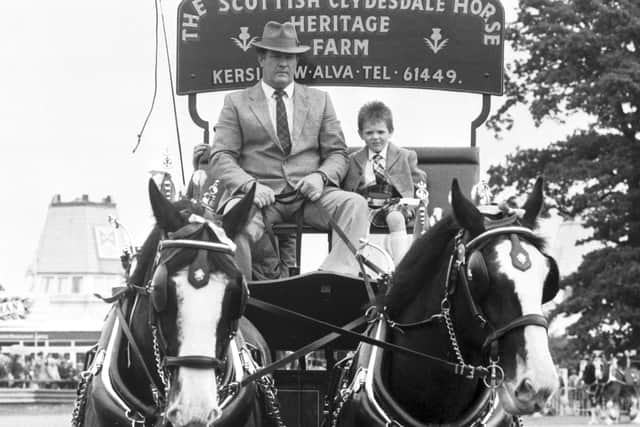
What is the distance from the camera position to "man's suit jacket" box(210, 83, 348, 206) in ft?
27.5

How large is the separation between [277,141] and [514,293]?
9.26ft

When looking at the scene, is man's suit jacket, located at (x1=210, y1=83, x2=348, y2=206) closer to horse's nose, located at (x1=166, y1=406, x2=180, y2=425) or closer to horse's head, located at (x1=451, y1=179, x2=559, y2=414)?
horse's head, located at (x1=451, y1=179, x2=559, y2=414)

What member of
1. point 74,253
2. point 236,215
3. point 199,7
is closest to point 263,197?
point 236,215

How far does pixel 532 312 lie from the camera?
19.2 feet

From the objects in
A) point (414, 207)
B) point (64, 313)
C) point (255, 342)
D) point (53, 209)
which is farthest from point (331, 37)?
point (53, 209)

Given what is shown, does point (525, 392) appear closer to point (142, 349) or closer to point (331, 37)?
point (142, 349)

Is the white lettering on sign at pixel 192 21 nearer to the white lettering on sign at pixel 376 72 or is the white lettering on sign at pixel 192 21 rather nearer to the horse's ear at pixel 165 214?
the white lettering on sign at pixel 376 72

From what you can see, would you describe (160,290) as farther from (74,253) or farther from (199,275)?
(74,253)

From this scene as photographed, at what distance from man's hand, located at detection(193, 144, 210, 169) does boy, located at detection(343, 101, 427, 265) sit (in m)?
0.94

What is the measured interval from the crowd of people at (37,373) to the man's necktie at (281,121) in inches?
1134

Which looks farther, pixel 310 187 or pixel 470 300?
pixel 310 187

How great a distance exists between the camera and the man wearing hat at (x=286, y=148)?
8133 mm

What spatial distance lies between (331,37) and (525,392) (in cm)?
454

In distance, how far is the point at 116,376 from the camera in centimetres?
667
